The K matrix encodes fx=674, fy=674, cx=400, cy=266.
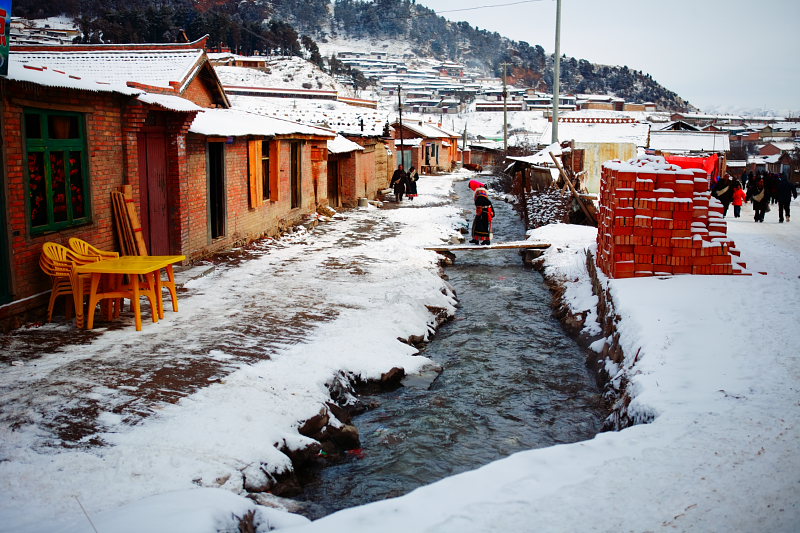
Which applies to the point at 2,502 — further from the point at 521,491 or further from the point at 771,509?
the point at 771,509

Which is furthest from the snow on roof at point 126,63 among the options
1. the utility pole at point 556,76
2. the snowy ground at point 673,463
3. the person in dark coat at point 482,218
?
the snowy ground at point 673,463

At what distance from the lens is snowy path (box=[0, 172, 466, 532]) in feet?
14.3

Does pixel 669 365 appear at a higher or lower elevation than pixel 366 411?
higher

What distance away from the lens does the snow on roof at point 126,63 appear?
15156 mm

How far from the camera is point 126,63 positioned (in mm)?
16312

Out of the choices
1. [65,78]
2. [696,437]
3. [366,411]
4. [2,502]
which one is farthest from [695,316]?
[65,78]

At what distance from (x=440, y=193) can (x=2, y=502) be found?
1134 inches

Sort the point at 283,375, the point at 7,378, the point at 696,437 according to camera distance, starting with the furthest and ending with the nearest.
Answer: the point at 283,375 → the point at 7,378 → the point at 696,437

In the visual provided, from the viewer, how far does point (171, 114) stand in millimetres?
10266

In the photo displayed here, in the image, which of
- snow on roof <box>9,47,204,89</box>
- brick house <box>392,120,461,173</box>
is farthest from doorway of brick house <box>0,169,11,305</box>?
brick house <box>392,120,461,173</box>

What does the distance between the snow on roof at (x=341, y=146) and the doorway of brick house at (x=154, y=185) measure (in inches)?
426

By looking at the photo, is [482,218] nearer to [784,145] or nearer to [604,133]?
[604,133]

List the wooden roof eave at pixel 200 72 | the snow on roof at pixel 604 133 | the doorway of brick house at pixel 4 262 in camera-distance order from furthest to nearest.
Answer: the snow on roof at pixel 604 133
the wooden roof eave at pixel 200 72
the doorway of brick house at pixel 4 262

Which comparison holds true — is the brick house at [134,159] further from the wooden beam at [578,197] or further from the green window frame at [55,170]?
the wooden beam at [578,197]
